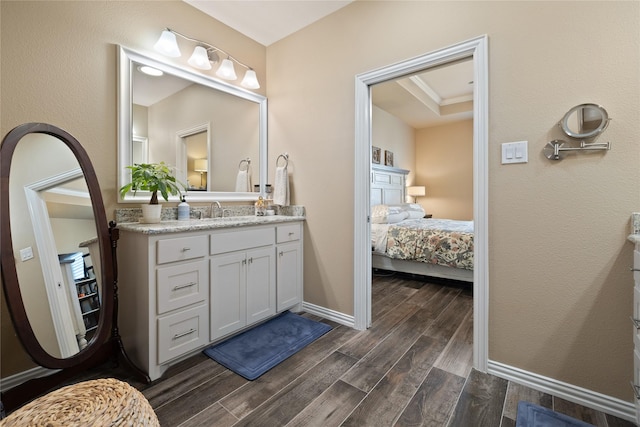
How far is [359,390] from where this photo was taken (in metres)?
1.62

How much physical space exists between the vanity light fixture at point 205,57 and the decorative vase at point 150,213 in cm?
116

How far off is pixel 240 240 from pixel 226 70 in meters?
1.52

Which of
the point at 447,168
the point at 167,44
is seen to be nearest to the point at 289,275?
the point at 167,44

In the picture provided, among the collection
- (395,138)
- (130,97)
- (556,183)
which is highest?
(395,138)

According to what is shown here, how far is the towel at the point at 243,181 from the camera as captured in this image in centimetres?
280

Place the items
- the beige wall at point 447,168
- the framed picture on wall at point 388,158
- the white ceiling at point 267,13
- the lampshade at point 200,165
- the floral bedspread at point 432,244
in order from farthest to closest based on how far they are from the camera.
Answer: the beige wall at point 447,168 < the framed picture on wall at point 388,158 < the floral bedspread at point 432,244 < the lampshade at point 200,165 < the white ceiling at point 267,13

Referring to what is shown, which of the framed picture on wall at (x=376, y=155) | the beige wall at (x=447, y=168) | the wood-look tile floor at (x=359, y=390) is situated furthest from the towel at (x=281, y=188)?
the beige wall at (x=447, y=168)

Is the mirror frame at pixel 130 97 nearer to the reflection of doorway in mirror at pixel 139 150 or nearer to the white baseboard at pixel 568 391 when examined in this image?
the reflection of doorway in mirror at pixel 139 150

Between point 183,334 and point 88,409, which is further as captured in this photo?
point 183,334

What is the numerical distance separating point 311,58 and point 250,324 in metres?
2.34

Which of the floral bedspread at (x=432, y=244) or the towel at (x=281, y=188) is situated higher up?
the towel at (x=281, y=188)

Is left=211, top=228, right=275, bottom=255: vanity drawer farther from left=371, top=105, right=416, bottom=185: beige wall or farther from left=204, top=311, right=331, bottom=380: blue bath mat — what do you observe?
left=371, top=105, right=416, bottom=185: beige wall

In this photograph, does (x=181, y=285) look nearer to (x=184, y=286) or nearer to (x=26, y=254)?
(x=184, y=286)

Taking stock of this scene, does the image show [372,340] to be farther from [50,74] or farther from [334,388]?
[50,74]
